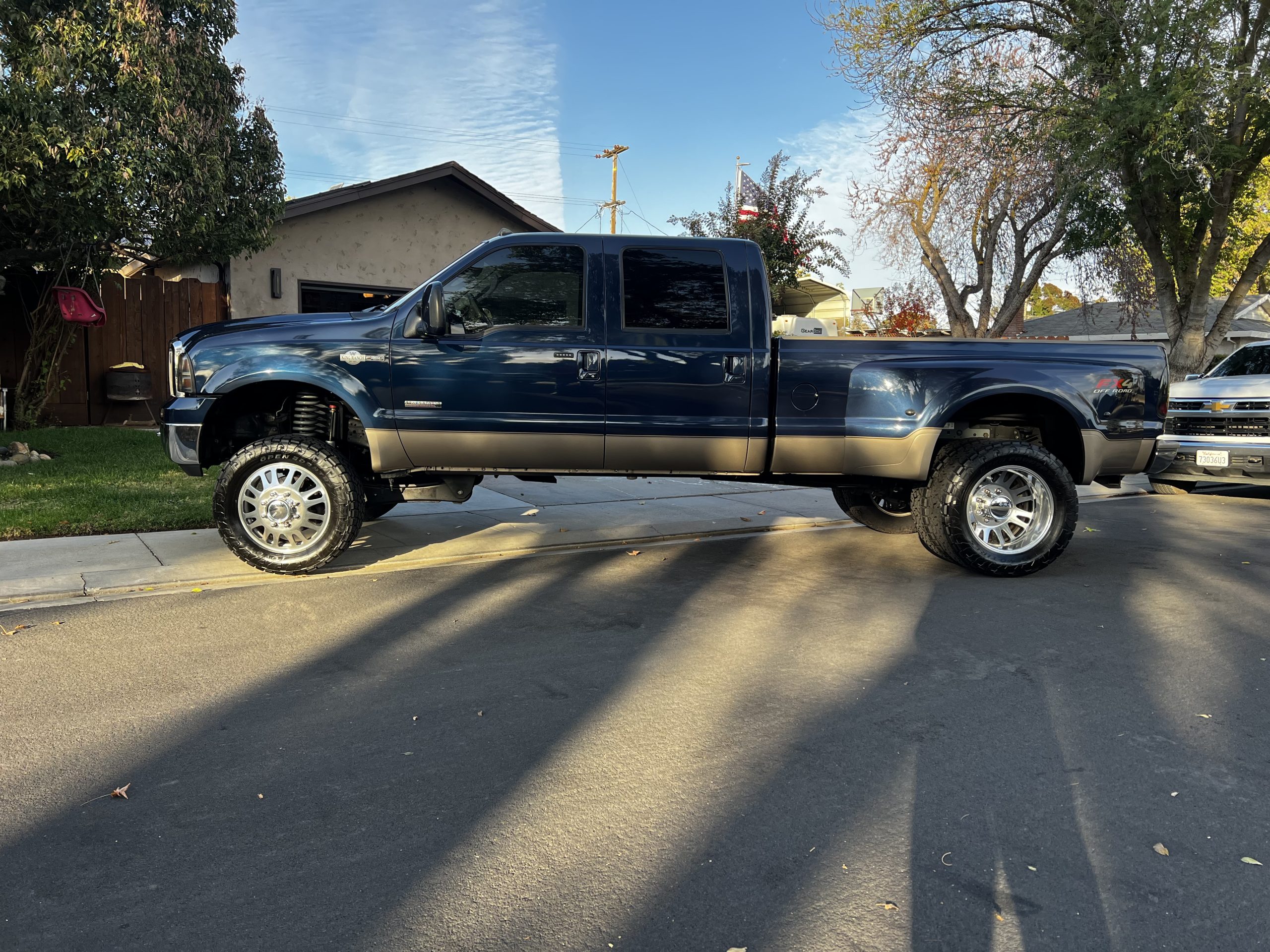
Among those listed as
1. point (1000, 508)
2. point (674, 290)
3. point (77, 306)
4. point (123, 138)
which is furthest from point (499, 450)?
point (77, 306)

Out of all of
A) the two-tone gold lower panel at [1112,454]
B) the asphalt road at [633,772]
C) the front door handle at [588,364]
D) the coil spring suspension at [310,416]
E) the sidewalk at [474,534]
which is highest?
the front door handle at [588,364]

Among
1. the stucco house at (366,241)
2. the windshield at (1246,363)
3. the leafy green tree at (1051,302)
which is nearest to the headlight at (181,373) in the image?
the stucco house at (366,241)

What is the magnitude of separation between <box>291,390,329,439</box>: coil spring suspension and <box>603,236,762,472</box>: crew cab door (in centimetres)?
200

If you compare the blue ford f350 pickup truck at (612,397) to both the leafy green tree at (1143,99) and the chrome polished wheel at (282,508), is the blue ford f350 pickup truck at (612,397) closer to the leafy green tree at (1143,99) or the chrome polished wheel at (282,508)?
the chrome polished wheel at (282,508)

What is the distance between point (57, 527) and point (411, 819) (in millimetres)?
5716

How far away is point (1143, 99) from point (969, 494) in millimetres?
9110

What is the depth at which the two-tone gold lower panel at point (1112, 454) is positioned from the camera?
21.8 ft

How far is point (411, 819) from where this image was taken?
314 cm

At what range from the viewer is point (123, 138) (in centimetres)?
1030

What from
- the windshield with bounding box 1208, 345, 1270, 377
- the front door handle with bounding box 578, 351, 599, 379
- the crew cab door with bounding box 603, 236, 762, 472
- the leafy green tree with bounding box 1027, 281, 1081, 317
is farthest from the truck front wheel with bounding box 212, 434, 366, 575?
the leafy green tree with bounding box 1027, 281, 1081, 317

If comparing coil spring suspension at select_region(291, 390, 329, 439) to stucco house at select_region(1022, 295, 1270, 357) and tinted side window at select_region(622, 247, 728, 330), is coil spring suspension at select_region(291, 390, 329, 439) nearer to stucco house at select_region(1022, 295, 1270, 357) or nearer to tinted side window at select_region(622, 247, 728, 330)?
tinted side window at select_region(622, 247, 728, 330)

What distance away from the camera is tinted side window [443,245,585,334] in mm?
6324

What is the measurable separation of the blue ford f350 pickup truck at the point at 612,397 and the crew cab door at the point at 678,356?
0.5 inches

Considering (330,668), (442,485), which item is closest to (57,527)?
(442,485)
